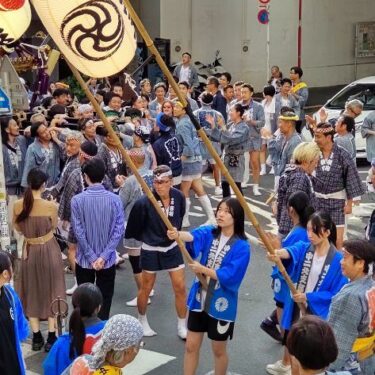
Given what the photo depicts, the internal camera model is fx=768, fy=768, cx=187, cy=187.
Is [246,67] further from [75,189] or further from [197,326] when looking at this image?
[197,326]

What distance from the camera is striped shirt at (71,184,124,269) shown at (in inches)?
274

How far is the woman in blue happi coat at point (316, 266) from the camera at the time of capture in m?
5.65

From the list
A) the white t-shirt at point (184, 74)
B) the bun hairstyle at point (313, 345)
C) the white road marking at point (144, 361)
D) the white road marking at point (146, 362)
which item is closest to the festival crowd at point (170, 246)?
the bun hairstyle at point (313, 345)

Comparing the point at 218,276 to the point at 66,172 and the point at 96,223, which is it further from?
the point at 66,172

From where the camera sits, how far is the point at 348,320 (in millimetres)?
4695

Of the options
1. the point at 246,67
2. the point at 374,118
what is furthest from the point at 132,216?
the point at 246,67

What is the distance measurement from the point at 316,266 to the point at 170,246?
180 centimetres

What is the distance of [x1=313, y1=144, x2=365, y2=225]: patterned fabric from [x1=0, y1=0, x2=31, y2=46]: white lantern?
3528 millimetres

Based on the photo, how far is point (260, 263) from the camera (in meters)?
9.61

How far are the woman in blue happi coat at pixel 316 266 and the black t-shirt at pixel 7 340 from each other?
73.5 inches

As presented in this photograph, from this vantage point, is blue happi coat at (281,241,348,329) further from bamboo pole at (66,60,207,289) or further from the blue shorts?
the blue shorts

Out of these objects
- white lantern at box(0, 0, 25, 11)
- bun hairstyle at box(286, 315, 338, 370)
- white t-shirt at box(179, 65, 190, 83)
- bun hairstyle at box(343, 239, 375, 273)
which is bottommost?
bun hairstyle at box(286, 315, 338, 370)

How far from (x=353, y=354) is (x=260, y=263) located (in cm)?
484

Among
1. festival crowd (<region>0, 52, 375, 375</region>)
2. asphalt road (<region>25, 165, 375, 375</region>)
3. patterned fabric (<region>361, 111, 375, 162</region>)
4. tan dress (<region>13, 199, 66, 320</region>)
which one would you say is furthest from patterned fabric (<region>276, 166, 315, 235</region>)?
patterned fabric (<region>361, 111, 375, 162</region>)
